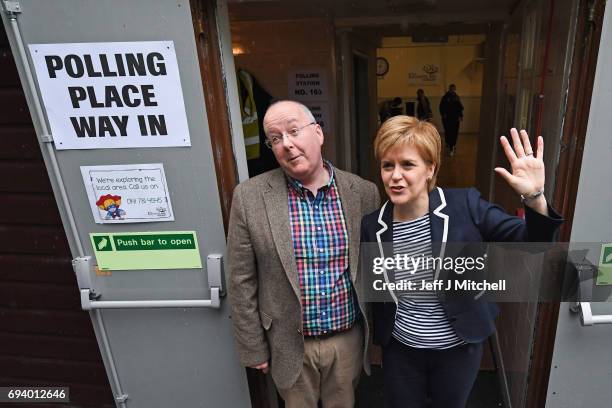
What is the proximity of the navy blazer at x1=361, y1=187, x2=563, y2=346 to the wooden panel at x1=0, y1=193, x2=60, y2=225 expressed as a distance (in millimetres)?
1595

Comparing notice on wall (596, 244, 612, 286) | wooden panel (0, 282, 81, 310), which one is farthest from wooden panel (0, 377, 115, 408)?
notice on wall (596, 244, 612, 286)

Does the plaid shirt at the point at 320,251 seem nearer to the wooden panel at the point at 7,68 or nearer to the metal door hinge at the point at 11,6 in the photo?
the metal door hinge at the point at 11,6

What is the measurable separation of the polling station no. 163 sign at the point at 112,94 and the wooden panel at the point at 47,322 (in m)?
1.04

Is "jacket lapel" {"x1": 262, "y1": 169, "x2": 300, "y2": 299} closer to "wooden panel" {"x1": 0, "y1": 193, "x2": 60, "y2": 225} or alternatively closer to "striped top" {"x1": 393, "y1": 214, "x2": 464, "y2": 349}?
"striped top" {"x1": 393, "y1": 214, "x2": 464, "y2": 349}

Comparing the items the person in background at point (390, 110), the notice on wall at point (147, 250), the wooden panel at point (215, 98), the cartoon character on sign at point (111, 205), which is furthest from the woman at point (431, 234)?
the person in background at point (390, 110)

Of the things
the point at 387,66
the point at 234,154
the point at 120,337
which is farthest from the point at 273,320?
the point at 387,66

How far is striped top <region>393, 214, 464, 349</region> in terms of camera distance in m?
1.47

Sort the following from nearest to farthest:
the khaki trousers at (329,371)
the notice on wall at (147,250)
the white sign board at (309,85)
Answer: the khaki trousers at (329,371)
the notice on wall at (147,250)
the white sign board at (309,85)

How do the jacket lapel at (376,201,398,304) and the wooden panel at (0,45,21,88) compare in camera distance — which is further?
the wooden panel at (0,45,21,88)

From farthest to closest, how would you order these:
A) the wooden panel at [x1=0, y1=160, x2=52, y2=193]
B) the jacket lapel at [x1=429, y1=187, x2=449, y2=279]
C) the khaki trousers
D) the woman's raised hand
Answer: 1. the wooden panel at [x1=0, y1=160, x2=52, y2=193]
2. the khaki trousers
3. the jacket lapel at [x1=429, y1=187, x2=449, y2=279]
4. the woman's raised hand

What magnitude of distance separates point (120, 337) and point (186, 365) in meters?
0.37

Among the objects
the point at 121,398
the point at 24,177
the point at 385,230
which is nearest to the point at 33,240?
the point at 24,177

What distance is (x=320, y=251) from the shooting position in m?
1.62

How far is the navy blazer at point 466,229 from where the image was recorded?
1313 mm
